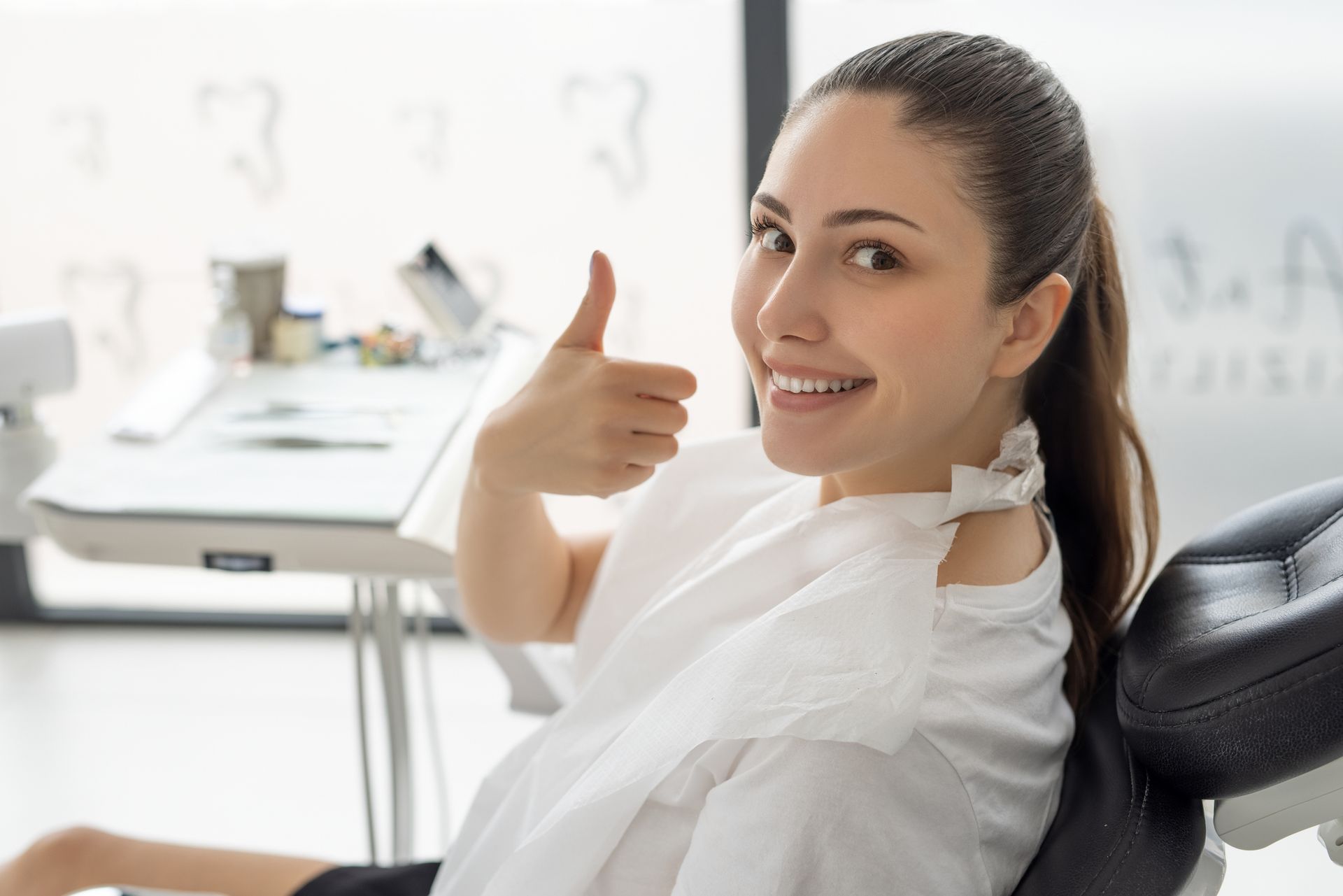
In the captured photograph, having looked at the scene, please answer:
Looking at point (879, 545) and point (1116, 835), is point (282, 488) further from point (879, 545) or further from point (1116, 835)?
point (1116, 835)

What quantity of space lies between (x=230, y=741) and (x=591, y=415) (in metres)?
1.62

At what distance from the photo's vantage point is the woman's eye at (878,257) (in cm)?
86

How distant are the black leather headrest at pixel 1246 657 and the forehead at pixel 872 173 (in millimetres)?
306

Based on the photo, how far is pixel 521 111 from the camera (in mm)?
2381

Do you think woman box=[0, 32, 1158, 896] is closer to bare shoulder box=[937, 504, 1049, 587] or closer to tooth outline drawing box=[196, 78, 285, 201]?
bare shoulder box=[937, 504, 1049, 587]

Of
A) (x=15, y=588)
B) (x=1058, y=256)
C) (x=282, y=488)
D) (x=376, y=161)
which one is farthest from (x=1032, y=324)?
(x=15, y=588)

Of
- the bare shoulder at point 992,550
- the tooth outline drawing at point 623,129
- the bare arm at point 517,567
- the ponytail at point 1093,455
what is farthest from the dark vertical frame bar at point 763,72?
the bare shoulder at point 992,550

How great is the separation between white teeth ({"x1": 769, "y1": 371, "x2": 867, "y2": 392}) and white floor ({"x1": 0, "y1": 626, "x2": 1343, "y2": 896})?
4.34 feet

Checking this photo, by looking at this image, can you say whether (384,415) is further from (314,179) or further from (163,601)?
(163,601)

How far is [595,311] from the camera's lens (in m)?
1.01

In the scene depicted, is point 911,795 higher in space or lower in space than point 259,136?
lower

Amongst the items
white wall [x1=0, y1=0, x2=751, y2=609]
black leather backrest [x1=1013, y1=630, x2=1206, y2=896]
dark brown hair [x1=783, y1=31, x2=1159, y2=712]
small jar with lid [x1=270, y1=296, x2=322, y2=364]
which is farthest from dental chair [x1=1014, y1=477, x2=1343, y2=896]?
white wall [x1=0, y1=0, x2=751, y2=609]

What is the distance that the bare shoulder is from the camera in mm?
910

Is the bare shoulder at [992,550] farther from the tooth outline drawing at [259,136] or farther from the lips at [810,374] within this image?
the tooth outline drawing at [259,136]
